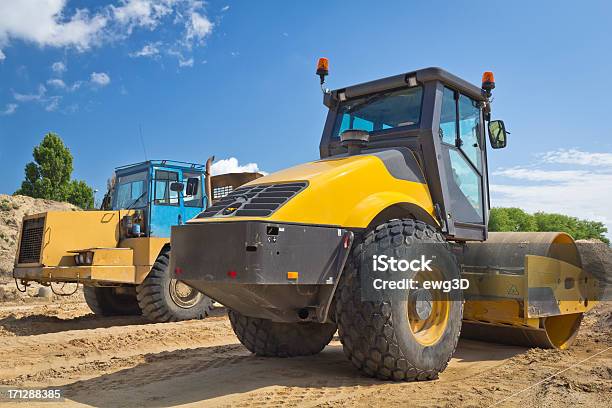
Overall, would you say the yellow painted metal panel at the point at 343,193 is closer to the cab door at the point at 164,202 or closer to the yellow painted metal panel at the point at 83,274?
the yellow painted metal panel at the point at 83,274

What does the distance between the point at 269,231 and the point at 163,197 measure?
6850 mm

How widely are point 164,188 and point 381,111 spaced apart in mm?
5787

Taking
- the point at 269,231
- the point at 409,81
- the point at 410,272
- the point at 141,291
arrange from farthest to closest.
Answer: the point at 141,291 → the point at 409,81 → the point at 410,272 → the point at 269,231

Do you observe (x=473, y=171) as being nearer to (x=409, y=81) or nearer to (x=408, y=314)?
(x=409, y=81)

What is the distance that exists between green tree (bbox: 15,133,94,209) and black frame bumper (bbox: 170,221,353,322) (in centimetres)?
3589

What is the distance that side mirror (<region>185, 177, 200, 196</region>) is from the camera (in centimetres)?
1034

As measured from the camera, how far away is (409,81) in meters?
5.89

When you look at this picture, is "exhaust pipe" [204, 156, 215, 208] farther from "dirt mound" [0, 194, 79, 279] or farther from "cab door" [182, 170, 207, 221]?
"dirt mound" [0, 194, 79, 279]

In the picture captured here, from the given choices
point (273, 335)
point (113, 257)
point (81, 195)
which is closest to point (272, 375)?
point (273, 335)

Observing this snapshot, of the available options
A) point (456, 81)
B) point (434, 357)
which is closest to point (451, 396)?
point (434, 357)

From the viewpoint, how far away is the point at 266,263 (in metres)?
4.27

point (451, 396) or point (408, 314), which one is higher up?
point (408, 314)

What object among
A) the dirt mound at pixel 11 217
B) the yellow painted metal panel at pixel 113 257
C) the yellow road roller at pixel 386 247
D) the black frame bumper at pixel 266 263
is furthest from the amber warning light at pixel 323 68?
the dirt mound at pixel 11 217

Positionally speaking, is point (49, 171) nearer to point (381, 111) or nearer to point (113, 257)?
point (113, 257)
